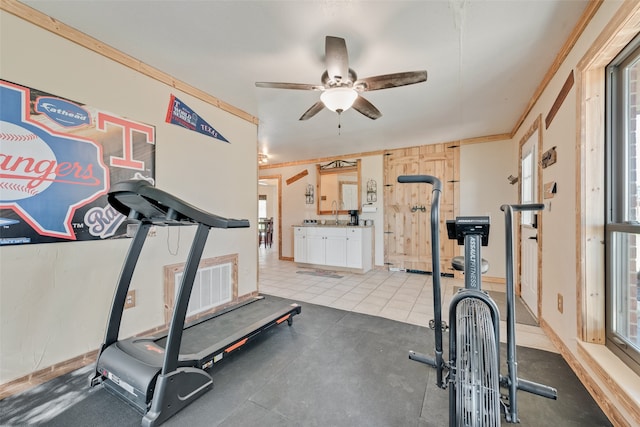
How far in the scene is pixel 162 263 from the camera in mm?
2492

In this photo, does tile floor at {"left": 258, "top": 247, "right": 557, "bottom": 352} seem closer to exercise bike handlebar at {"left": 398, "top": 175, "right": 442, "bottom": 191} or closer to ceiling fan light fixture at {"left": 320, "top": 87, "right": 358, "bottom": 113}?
exercise bike handlebar at {"left": 398, "top": 175, "right": 442, "bottom": 191}

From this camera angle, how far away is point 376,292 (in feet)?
12.4

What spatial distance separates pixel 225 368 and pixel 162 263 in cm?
122

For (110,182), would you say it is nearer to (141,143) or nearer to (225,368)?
(141,143)

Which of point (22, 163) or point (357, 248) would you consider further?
point (357, 248)

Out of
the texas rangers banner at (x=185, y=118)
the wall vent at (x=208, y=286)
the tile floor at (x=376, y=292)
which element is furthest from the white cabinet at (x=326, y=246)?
the texas rangers banner at (x=185, y=118)

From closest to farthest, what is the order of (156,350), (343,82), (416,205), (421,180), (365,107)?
(421,180) < (156,350) < (343,82) < (365,107) < (416,205)

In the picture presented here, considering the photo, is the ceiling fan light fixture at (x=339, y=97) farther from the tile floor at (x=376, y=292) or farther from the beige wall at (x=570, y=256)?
the tile floor at (x=376, y=292)

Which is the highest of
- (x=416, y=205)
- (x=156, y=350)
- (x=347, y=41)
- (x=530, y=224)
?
(x=347, y=41)

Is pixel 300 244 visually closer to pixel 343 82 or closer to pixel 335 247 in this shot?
pixel 335 247

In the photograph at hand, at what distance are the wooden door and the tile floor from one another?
39cm

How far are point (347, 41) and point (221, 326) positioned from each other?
9.40ft

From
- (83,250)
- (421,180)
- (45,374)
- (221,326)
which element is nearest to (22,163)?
(83,250)

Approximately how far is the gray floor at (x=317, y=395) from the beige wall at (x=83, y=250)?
0.30 metres
